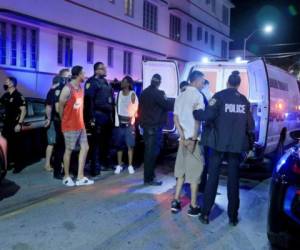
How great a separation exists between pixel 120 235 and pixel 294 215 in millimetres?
2062

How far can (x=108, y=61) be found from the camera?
79.9 feet

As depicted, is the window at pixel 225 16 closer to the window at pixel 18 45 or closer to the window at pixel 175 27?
the window at pixel 175 27

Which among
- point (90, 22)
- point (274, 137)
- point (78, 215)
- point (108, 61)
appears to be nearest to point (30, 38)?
point (90, 22)

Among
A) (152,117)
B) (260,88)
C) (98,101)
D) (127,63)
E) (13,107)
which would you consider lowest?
(152,117)

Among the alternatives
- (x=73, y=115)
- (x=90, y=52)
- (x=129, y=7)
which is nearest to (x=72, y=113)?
(x=73, y=115)

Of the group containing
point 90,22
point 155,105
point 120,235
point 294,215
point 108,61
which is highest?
point 90,22

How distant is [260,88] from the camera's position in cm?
868

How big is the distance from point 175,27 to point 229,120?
27.5 meters

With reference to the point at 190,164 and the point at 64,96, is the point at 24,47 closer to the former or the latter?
the point at 64,96

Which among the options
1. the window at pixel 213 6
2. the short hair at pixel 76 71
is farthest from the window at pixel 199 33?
the short hair at pixel 76 71

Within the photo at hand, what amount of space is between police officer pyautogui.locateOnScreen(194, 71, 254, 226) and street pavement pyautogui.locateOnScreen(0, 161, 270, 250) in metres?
0.40

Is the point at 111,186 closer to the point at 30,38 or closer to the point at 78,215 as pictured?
the point at 78,215

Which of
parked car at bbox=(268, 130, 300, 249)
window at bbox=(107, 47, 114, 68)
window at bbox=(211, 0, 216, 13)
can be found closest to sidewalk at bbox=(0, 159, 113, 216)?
parked car at bbox=(268, 130, 300, 249)

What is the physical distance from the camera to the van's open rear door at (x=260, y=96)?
8.55 meters
